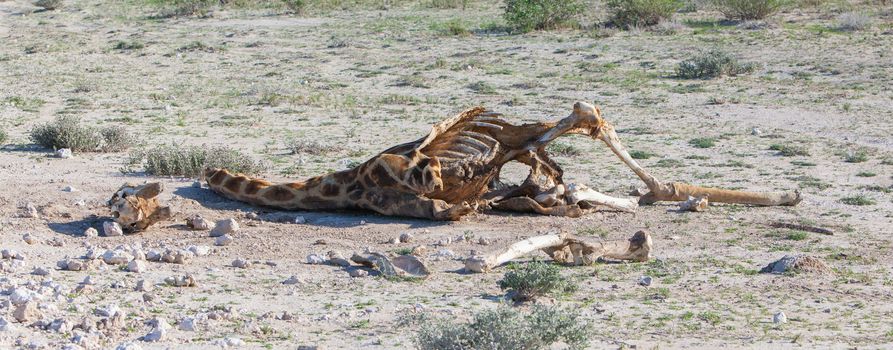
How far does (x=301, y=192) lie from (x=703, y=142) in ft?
19.2

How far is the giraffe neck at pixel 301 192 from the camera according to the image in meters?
9.44

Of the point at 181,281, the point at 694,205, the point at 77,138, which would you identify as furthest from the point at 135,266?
the point at 77,138

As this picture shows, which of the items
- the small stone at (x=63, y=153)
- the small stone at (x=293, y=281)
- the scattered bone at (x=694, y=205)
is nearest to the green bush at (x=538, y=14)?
the small stone at (x=63, y=153)

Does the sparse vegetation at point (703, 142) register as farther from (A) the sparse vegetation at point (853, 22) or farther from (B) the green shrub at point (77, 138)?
(A) the sparse vegetation at point (853, 22)

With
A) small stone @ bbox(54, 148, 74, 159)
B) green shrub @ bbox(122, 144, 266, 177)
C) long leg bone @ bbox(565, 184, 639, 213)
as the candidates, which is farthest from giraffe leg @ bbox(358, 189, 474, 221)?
small stone @ bbox(54, 148, 74, 159)

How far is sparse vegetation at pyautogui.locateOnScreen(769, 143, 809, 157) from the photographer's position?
13.1m

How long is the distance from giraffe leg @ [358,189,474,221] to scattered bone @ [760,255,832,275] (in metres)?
2.37

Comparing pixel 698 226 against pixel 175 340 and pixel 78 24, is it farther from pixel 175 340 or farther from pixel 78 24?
pixel 78 24

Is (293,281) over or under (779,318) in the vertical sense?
under

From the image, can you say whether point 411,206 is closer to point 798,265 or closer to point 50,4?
point 798,265

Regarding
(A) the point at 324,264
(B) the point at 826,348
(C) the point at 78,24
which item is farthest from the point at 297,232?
(C) the point at 78,24

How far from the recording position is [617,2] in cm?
2467

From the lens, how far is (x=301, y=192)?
9.52 metres

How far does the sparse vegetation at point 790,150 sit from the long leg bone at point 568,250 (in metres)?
5.47
